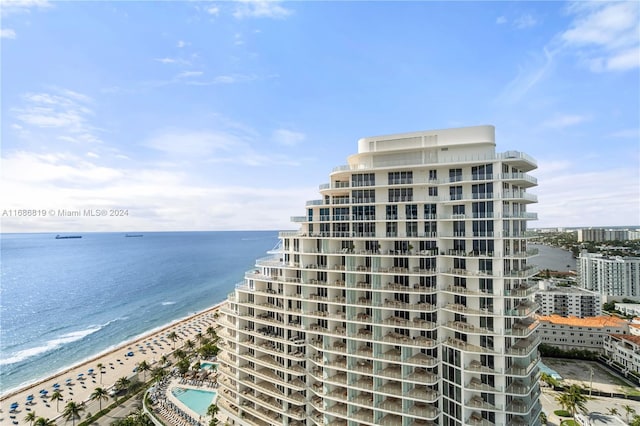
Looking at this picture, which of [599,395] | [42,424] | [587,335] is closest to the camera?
[42,424]

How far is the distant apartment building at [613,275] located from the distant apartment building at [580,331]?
49.0 metres

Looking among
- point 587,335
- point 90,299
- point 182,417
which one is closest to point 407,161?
point 182,417

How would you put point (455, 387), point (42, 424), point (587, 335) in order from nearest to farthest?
point (455, 387) < point (42, 424) < point (587, 335)

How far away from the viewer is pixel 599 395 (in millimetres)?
63094

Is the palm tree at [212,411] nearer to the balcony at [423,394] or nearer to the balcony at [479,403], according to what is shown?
the balcony at [423,394]

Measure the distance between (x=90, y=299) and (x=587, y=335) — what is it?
578ft

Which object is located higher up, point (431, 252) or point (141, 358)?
point (431, 252)

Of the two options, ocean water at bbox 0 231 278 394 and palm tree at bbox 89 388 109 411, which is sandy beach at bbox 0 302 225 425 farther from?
ocean water at bbox 0 231 278 394

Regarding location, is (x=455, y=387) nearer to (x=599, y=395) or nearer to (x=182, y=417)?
(x=182, y=417)

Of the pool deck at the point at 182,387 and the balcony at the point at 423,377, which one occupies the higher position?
the balcony at the point at 423,377

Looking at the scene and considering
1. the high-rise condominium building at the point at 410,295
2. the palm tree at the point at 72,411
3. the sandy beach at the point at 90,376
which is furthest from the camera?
the sandy beach at the point at 90,376

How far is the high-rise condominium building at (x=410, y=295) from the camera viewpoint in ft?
109

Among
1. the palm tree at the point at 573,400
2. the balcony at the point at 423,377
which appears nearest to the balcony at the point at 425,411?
the balcony at the point at 423,377

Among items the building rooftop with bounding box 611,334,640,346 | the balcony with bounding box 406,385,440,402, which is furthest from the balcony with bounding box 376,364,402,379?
the building rooftop with bounding box 611,334,640,346
